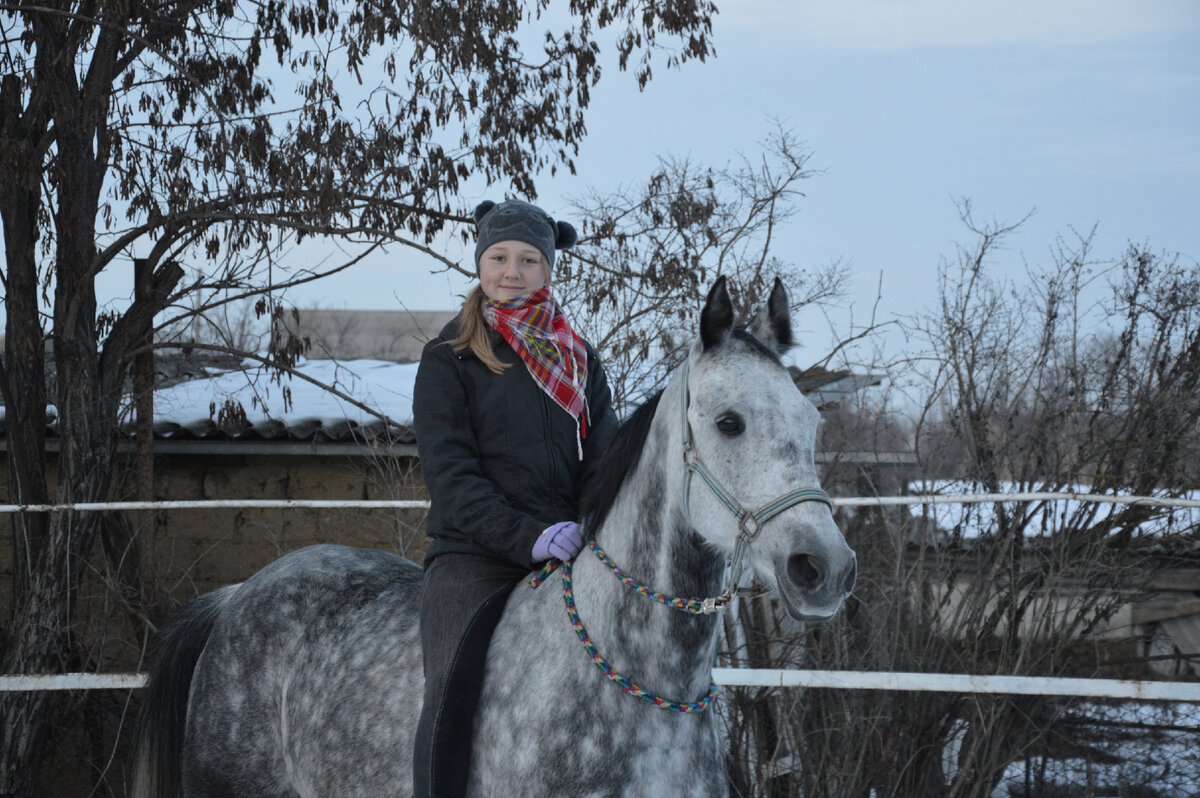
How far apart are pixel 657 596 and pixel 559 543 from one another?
1.01ft

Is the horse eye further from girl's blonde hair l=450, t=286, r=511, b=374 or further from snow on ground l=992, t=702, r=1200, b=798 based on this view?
snow on ground l=992, t=702, r=1200, b=798

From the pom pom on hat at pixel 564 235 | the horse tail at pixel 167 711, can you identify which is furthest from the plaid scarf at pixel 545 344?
the horse tail at pixel 167 711

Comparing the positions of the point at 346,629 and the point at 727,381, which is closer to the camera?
the point at 727,381

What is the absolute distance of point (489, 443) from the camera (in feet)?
7.78

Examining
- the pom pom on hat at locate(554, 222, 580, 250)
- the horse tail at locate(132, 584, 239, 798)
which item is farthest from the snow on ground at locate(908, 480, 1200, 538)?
the horse tail at locate(132, 584, 239, 798)

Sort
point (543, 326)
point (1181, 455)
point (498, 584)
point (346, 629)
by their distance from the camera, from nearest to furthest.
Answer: point (498, 584) < point (543, 326) < point (346, 629) < point (1181, 455)

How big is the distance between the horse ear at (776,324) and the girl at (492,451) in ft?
1.74

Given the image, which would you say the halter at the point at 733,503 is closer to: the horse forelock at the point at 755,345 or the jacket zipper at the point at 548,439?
the horse forelock at the point at 755,345

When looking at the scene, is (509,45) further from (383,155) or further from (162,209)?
(162,209)

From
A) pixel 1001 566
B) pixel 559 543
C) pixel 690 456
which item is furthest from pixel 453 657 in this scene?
pixel 1001 566

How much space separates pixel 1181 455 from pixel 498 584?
3.93 m

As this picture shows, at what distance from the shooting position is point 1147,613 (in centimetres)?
655

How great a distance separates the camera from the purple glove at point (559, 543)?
2.16 metres

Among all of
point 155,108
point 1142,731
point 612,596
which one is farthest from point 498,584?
point 155,108
